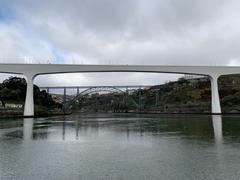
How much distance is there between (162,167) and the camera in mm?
10266

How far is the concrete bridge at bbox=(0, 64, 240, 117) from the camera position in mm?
59644

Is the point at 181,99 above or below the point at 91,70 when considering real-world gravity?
below

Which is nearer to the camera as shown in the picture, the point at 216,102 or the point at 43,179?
the point at 43,179

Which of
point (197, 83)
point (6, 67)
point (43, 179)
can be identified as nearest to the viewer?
point (43, 179)

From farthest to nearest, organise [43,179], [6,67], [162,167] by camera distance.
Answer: [6,67]
[162,167]
[43,179]

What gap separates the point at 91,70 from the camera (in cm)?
6406

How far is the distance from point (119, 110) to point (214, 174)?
141 m

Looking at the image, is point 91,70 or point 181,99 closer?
point 91,70

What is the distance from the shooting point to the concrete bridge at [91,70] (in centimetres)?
5964

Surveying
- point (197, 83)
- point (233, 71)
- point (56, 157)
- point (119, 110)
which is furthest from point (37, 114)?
point (119, 110)

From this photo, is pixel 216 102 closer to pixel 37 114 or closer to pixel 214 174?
pixel 37 114

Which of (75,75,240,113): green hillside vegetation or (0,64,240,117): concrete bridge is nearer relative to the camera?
(0,64,240,117): concrete bridge

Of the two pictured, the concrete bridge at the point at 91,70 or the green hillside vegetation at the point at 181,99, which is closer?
the concrete bridge at the point at 91,70

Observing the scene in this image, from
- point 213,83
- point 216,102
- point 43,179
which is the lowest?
point 43,179
